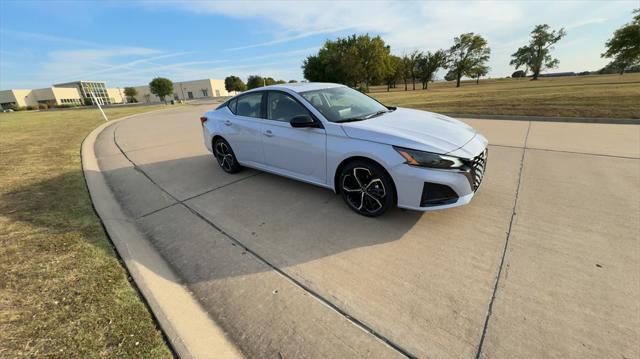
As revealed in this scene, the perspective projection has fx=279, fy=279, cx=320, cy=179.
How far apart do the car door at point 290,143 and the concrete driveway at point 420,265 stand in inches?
17.2

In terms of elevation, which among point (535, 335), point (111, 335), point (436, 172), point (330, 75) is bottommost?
point (535, 335)

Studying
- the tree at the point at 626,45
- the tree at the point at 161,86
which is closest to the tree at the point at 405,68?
the tree at the point at 626,45

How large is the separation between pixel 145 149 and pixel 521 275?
917 centimetres

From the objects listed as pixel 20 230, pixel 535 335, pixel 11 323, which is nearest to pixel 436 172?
pixel 535 335

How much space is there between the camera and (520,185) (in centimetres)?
411

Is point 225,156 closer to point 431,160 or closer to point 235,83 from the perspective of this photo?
point 431,160

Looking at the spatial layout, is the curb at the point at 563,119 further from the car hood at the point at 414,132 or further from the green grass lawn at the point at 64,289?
the green grass lawn at the point at 64,289

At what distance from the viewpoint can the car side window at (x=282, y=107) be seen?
3.88 metres

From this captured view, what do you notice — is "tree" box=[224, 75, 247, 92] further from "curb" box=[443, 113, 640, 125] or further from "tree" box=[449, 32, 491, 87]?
"curb" box=[443, 113, 640, 125]

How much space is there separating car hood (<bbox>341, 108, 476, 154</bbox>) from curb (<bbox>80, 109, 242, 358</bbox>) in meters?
2.33

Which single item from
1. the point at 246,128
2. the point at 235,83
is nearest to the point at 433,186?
the point at 246,128

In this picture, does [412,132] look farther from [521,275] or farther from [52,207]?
[52,207]

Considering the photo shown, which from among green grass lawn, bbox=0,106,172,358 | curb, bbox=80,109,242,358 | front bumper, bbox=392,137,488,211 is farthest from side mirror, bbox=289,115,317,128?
green grass lawn, bbox=0,106,172,358

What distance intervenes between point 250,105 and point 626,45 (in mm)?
52499
